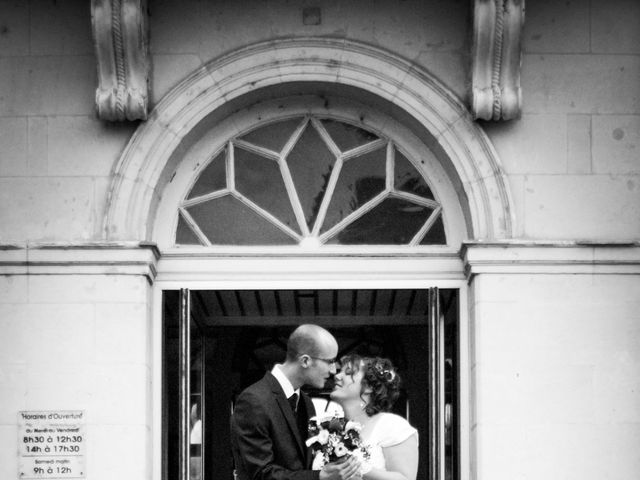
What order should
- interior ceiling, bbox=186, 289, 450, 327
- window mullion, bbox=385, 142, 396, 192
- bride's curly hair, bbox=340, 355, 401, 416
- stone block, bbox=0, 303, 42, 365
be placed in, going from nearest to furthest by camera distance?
bride's curly hair, bbox=340, 355, 401, 416 → stone block, bbox=0, 303, 42, 365 → window mullion, bbox=385, 142, 396, 192 → interior ceiling, bbox=186, 289, 450, 327

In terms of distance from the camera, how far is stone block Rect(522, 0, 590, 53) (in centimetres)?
968

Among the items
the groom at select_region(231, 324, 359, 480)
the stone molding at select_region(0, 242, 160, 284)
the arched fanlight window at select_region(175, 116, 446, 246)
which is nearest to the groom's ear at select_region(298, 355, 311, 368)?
the groom at select_region(231, 324, 359, 480)

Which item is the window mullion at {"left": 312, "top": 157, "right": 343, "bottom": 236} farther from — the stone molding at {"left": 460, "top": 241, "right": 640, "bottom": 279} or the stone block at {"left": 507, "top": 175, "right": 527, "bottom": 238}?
the stone block at {"left": 507, "top": 175, "right": 527, "bottom": 238}

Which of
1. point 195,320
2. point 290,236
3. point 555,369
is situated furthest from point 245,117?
point 555,369

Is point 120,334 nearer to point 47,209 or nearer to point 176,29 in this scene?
point 47,209

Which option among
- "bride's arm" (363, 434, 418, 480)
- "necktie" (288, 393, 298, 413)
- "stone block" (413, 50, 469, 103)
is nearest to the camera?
"necktie" (288, 393, 298, 413)

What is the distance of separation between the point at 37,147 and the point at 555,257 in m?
3.31

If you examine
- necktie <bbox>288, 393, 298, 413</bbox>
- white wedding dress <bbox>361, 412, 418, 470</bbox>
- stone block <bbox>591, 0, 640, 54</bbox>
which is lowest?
white wedding dress <bbox>361, 412, 418, 470</bbox>

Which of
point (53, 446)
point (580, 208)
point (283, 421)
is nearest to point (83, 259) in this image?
point (53, 446)

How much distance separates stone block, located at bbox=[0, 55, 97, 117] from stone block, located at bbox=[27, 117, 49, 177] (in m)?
0.07

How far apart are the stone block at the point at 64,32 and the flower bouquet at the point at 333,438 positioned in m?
3.25

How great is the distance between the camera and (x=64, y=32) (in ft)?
31.9

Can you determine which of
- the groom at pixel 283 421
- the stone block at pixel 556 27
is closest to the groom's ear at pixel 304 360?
the groom at pixel 283 421

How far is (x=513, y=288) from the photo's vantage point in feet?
30.6
